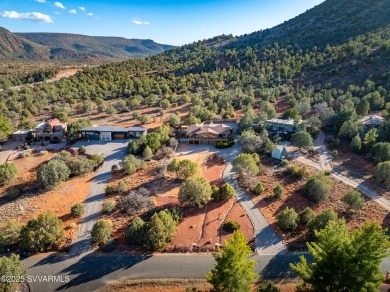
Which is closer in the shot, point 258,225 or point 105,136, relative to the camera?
point 258,225

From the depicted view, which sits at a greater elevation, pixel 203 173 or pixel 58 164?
pixel 58 164

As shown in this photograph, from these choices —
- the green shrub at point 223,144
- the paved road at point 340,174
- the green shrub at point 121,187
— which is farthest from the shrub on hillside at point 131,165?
the paved road at point 340,174

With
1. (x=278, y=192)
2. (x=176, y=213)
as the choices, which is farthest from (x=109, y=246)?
(x=278, y=192)

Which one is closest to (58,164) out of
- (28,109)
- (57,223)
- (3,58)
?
(57,223)

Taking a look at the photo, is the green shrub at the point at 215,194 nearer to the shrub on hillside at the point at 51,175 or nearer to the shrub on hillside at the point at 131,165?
the shrub on hillside at the point at 131,165

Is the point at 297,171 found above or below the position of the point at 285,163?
below

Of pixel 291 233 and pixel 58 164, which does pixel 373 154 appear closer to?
pixel 291 233

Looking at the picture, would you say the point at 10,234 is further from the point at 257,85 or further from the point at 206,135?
the point at 257,85
